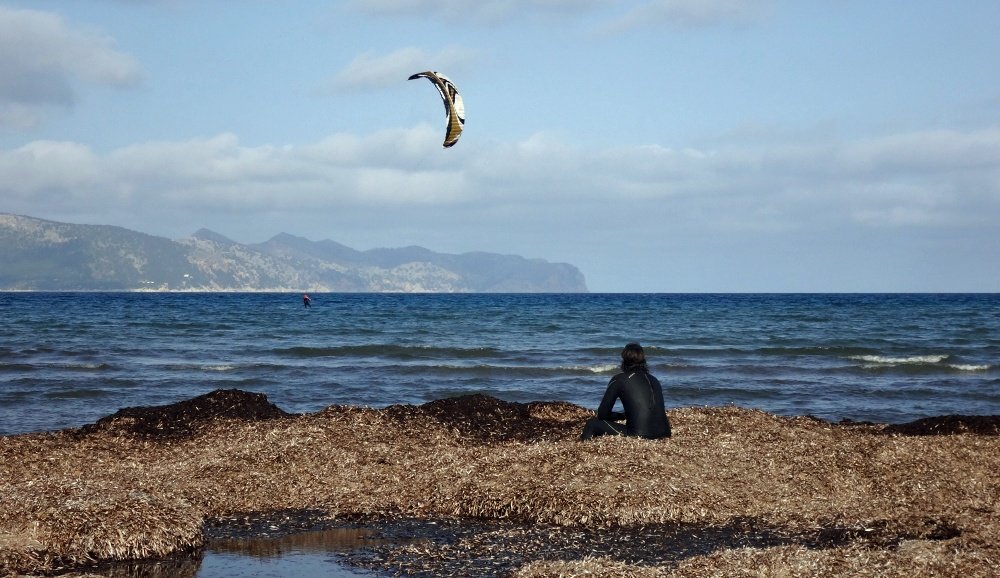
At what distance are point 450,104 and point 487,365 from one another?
21.9m

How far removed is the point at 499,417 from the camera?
61.7 feet

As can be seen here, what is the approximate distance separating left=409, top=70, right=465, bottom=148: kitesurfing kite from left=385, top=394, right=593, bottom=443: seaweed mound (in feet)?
18.1

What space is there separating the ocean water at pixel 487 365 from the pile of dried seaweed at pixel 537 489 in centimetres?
695

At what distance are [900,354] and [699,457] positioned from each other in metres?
33.4

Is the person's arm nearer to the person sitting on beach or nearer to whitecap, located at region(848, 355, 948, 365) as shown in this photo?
the person sitting on beach

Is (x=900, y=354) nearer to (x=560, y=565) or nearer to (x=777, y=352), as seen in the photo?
(x=777, y=352)

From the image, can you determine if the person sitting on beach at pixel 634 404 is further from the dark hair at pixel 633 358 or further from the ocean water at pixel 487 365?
the ocean water at pixel 487 365

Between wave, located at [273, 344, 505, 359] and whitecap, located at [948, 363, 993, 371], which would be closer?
whitecap, located at [948, 363, 993, 371]

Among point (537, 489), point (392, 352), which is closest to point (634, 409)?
point (537, 489)

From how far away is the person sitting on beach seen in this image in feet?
45.5

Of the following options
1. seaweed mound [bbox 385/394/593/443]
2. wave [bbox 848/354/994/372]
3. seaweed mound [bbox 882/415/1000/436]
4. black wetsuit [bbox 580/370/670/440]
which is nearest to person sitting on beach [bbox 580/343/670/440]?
black wetsuit [bbox 580/370/670/440]

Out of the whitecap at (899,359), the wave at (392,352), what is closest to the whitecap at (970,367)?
the whitecap at (899,359)

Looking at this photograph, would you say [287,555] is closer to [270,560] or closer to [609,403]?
[270,560]

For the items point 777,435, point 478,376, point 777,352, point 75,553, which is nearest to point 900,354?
point 777,352
